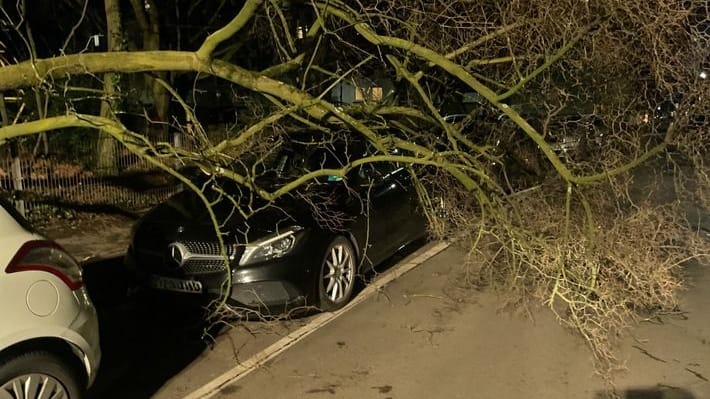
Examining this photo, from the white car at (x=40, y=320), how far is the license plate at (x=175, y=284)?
145 centimetres

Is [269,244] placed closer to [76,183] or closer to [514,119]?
[514,119]

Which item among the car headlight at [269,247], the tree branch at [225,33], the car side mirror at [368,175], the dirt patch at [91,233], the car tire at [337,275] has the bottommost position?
the dirt patch at [91,233]

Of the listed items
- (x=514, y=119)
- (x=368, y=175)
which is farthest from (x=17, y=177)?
(x=514, y=119)

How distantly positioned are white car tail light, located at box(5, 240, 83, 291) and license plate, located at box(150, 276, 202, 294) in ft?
4.82

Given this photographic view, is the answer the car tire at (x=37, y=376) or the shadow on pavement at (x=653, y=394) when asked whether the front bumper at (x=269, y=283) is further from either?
the shadow on pavement at (x=653, y=394)

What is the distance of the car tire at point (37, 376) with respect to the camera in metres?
3.06

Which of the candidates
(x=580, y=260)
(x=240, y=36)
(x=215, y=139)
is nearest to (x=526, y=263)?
(x=580, y=260)

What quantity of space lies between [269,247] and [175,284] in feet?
2.72

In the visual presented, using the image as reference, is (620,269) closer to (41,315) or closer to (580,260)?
(580,260)

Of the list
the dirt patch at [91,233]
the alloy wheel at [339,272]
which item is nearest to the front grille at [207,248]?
the alloy wheel at [339,272]

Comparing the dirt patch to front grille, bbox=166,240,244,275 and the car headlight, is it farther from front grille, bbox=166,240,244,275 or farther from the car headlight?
the car headlight

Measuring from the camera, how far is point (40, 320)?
321 centimetres

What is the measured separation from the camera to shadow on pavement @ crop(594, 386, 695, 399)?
156 inches

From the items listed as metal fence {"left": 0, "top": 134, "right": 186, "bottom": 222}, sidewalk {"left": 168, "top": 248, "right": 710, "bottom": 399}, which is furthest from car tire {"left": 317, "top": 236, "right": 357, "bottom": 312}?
metal fence {"left": 0, "top": 134, "right": 186, "bottom": 222}
